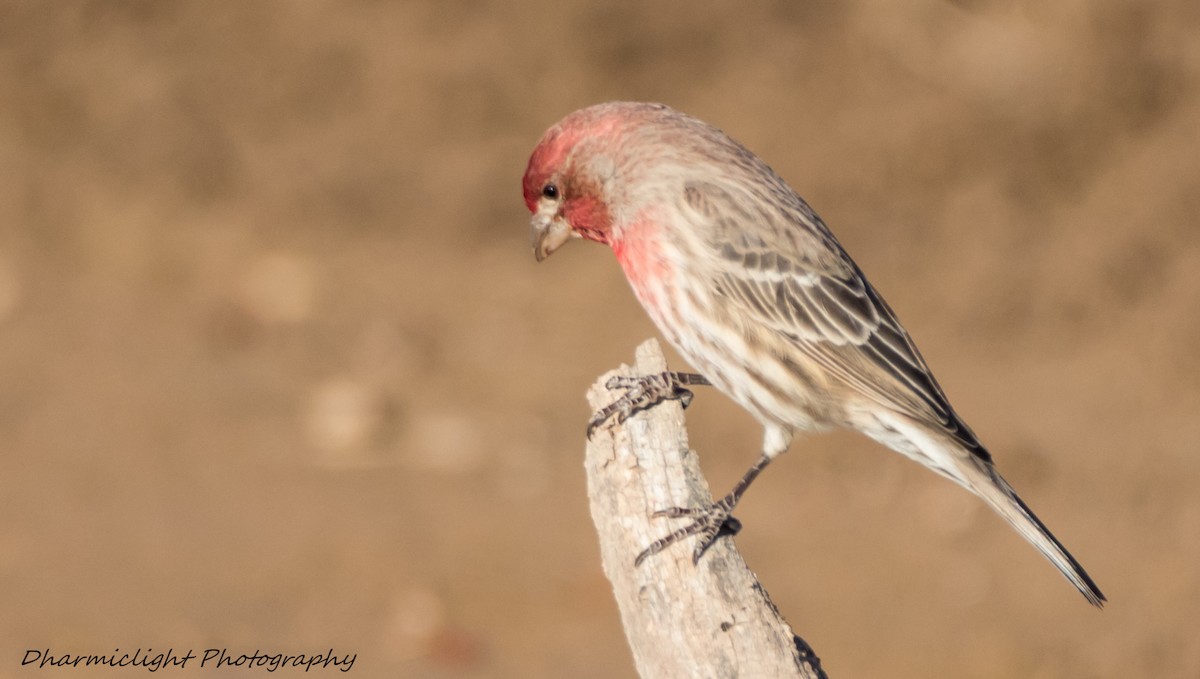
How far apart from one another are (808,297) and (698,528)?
1.41 meters

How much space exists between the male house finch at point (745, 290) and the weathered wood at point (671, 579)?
503 millimetres

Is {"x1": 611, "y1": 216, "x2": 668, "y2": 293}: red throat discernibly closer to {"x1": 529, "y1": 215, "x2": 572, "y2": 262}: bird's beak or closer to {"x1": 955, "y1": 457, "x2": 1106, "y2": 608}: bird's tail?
{"x1": 529, "y1": 215, "x2": 572, "y2": 262}: bird's beak

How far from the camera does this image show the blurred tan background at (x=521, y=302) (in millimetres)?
9383

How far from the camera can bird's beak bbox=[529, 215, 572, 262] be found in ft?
20.5

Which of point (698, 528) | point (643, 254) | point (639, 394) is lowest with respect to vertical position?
point (698, 528)

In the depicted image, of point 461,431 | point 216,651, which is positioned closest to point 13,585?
point 216,651

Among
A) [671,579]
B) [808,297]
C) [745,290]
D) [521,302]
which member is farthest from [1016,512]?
[521,302]

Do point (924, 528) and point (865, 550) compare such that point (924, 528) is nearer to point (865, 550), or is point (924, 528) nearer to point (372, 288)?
point (865, 550)

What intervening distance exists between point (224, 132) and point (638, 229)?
23.4ft

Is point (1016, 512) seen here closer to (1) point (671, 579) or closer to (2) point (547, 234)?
(1) point (671, 579)

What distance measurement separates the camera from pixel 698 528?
4.94 m

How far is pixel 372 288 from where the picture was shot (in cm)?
1179

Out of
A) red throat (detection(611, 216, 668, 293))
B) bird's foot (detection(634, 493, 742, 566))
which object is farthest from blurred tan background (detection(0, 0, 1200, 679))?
bird's foot (detection(634, 493, 742, 566))

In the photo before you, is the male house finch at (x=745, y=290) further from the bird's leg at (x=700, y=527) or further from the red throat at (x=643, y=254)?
the bird's leg at (x=700, y=527)
